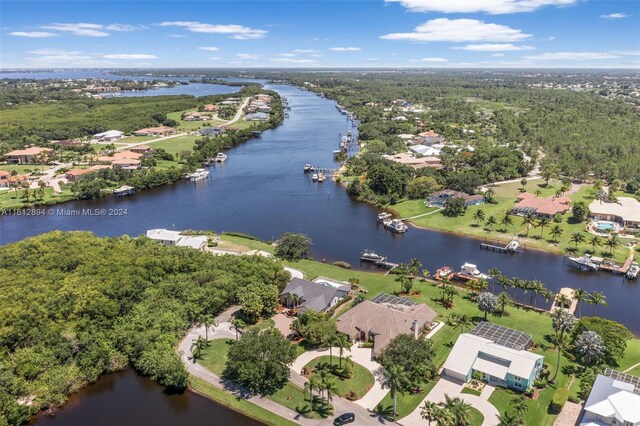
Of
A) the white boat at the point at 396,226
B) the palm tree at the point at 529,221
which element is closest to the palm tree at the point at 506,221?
the palm tree at the point at 529,221

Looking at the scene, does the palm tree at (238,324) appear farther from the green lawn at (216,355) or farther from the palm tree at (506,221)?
the palm tree at (506,221)

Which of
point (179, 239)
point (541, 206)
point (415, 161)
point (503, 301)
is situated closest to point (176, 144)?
point (415, 161)

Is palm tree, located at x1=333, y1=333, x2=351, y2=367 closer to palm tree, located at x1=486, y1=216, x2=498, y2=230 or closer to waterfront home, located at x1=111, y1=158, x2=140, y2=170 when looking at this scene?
palm tree, located at x1=486, y1=216, x2=498, y2=230

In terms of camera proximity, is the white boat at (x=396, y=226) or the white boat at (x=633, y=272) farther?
the white boat at (x=396, y=226)

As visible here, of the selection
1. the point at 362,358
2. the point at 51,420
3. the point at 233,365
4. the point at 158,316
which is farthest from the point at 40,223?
the point at 362,358

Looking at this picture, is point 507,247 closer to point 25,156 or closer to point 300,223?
point 300,223
